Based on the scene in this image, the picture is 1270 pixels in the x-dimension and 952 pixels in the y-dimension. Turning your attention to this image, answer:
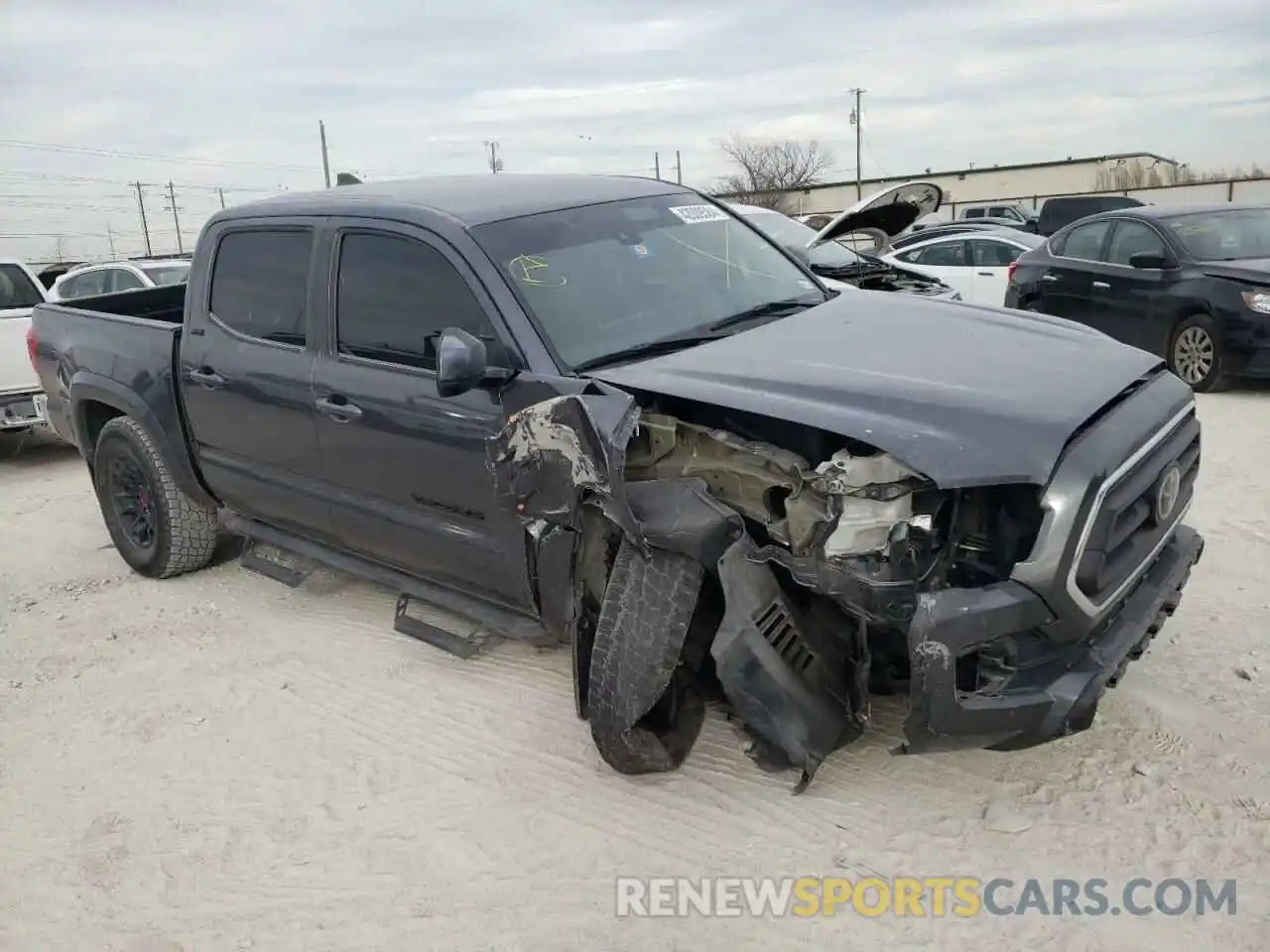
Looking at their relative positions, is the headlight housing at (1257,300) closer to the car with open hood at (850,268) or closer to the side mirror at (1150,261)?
the side mirror at (1150,261)

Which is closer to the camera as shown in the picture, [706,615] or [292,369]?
[706,615]

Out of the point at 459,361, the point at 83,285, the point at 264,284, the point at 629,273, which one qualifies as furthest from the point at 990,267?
the point at 83,285

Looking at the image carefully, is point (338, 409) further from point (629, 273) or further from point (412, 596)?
point (629, 273)

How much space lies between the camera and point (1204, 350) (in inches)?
329

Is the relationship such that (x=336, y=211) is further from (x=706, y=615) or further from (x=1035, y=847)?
(x=1035, y=847)

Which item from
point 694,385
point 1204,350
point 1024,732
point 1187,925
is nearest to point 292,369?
point 694,385

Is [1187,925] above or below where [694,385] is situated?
below

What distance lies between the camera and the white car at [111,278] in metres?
11.9

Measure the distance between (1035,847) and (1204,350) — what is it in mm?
6719

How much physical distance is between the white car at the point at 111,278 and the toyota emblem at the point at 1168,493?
11.2m

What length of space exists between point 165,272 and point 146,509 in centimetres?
751

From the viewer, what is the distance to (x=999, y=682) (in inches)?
110

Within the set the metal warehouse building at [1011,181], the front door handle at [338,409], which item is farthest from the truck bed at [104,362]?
the metal warehouse building at [1011,181]

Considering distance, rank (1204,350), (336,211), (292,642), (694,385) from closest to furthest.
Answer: (694,385)
(336,211)
(292,642)
(1204,350)
